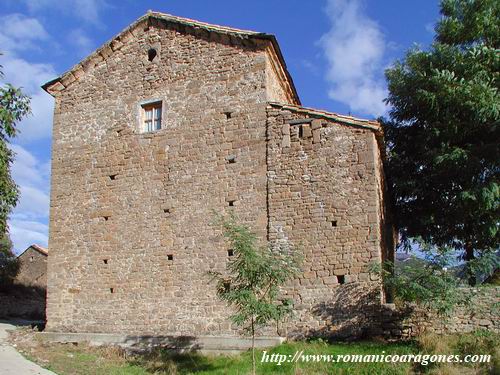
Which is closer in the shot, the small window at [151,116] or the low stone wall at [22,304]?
the small window at [151,116]

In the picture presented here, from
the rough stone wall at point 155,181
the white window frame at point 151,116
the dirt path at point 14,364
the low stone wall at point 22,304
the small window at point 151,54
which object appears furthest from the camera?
the low stone wall at point 22,304

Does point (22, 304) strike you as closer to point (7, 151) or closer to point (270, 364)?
point (7, 151)

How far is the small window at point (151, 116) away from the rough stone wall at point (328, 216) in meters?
3.78

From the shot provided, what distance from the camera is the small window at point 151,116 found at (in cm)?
1485

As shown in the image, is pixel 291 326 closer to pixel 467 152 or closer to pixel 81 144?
pixel 467 152

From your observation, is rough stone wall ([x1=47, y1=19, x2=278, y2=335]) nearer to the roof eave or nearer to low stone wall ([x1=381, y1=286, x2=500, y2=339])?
the roof eave

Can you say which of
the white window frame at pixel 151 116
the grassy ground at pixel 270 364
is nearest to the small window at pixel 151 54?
the white window frame at pixel 151 116

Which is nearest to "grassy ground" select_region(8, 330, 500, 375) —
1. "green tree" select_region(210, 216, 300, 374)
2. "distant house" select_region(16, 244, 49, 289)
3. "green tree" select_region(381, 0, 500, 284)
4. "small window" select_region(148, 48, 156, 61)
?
"green tree" select_region(210, 216, 300, 374)

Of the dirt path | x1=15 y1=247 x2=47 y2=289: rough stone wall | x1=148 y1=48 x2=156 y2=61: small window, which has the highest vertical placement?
x1=148 y1=48 x2=156 y2=61: small window

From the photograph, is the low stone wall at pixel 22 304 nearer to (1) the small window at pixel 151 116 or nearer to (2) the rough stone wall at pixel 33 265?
(2) the rough stone wall at pixel 33 265

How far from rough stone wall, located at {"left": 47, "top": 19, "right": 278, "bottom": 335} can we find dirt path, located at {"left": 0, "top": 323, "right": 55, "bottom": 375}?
1715 millimetres

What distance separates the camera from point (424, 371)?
9750 millimetres

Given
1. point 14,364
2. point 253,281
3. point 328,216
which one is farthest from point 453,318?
point 14,364

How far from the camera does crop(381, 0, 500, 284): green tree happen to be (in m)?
13.7
